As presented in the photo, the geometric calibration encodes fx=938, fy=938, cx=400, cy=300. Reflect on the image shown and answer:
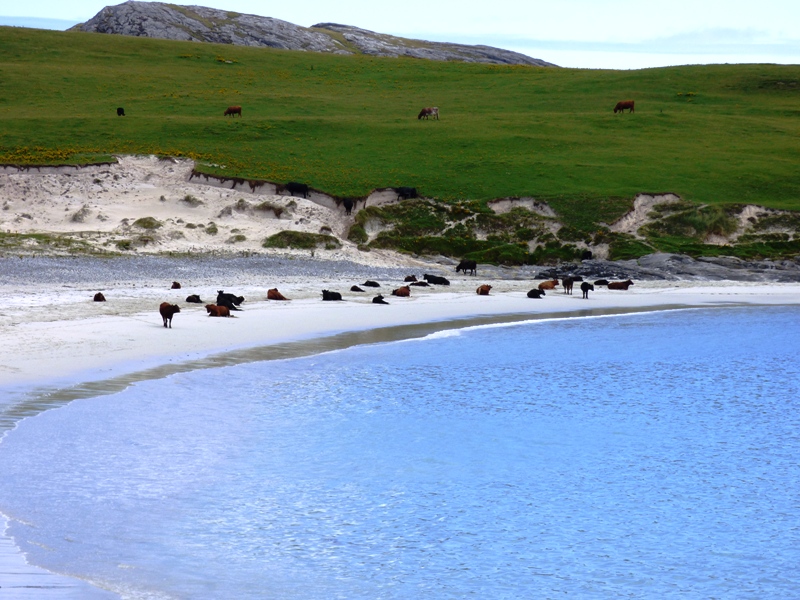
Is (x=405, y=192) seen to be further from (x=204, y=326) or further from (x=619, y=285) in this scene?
(x=204, y=326)

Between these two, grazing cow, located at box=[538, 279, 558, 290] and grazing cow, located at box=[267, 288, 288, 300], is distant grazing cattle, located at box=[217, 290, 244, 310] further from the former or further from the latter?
grazing cow, located at box=[538, 279, 558, 290]

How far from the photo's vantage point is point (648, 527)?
1129cm

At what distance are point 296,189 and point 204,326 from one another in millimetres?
25765

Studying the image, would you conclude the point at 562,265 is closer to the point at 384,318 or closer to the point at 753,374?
the point at 384,318

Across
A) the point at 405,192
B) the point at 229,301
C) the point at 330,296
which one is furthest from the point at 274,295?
the point at 405,192

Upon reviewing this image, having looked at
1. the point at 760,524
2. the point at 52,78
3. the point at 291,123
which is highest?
the point at 52,78

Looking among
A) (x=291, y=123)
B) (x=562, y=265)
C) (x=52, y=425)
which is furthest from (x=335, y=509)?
(x=291, y=123)

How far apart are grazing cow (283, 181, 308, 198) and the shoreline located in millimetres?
12674

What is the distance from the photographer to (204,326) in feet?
79.3

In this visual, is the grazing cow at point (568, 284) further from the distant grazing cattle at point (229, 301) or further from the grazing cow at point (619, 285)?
Answer: the distant grazing cattle at point (229, 301)

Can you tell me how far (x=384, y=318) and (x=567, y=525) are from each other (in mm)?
17352

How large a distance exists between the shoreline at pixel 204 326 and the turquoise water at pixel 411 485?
81cm

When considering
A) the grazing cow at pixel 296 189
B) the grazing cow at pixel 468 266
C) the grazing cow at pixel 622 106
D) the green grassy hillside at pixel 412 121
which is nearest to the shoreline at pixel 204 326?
the grazing cow at pixel 468 266

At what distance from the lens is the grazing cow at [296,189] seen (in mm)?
49062
